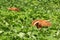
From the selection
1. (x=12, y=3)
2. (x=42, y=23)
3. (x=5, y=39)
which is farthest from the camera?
(x=12, y=3)

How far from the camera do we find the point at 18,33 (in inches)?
258

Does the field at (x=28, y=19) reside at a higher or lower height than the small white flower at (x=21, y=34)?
lower

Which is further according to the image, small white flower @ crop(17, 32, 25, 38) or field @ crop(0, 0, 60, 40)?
field @ crop(0, 0, 60, 40)

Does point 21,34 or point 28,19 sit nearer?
point 21,34

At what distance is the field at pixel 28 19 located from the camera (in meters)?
6.52

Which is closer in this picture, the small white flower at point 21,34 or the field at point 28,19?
the small white flower at point 21,34

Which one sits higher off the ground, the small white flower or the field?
the small white flower

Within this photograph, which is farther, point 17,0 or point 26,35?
point 17,0

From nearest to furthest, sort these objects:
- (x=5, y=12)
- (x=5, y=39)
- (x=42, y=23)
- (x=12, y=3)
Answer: (x=5, y=39)
(x=42, y=23)
(x=5, y=12)
(x=12, y=3)

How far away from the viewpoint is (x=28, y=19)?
25.9 ft

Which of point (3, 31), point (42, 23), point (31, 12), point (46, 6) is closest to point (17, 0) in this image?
point (46, 6)

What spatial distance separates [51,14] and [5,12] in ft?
5.28

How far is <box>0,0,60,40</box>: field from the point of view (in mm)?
6523

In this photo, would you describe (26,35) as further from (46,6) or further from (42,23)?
(46,6)
